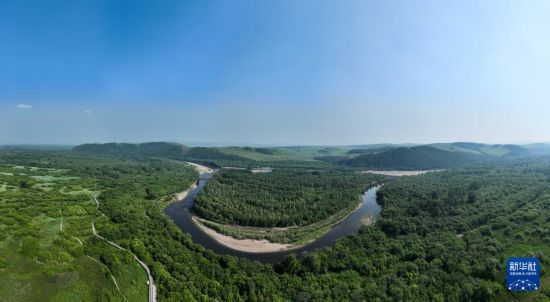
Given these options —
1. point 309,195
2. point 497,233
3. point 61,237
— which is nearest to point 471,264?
point 497,233

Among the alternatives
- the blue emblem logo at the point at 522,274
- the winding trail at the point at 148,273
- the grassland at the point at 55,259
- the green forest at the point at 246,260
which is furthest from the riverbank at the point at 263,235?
the blue emblem logo at the point at 522,274

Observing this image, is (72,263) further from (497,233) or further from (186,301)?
(497,233)

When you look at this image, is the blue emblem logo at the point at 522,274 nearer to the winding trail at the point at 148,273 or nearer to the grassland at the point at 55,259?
the winding trail at the point at 148,273

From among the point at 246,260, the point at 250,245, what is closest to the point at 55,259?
the point at 246,260

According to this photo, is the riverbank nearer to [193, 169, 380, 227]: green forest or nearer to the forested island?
the forested island

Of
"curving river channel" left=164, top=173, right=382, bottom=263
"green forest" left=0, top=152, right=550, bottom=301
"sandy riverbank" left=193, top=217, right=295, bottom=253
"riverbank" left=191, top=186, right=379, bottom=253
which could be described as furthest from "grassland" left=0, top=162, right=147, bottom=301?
"riverbank" left=191, top=186, right=379, bottom=253
